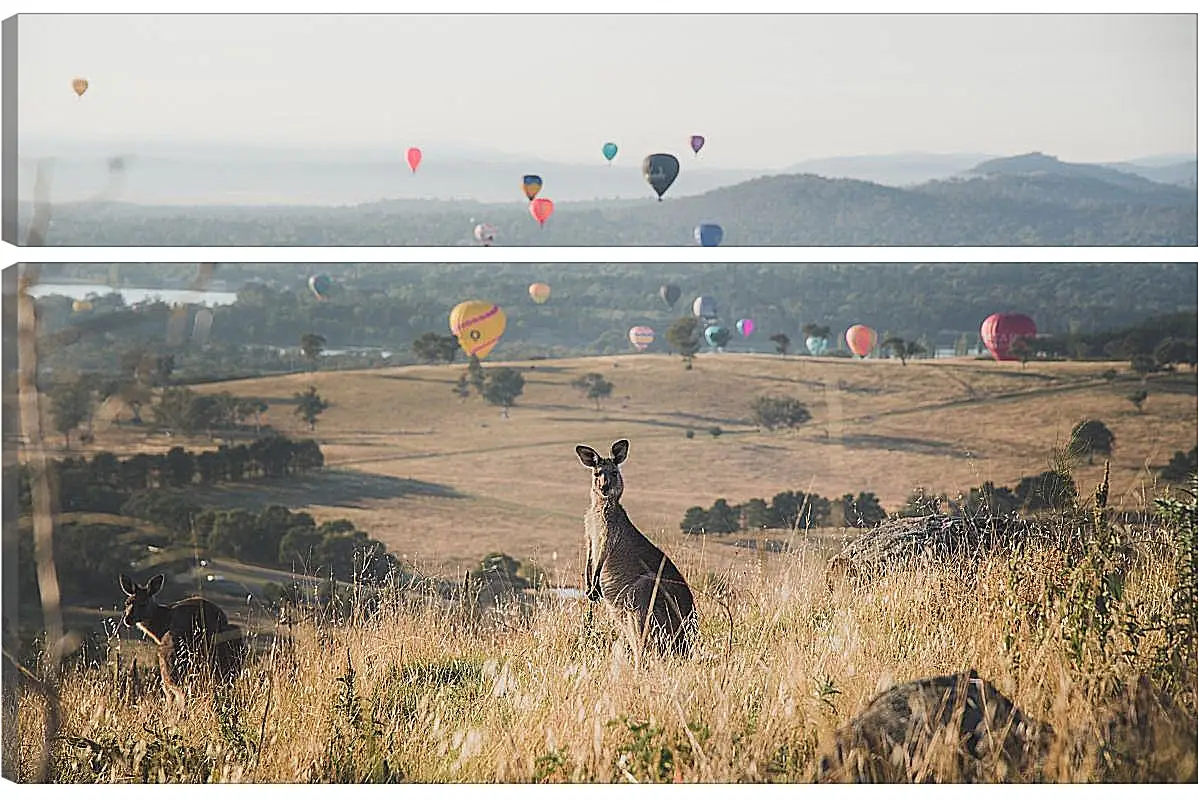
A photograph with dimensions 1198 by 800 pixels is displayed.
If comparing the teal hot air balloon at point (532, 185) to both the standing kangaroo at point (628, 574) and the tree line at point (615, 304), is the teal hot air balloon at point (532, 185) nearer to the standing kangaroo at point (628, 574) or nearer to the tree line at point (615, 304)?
the tree line at point (615, 304)

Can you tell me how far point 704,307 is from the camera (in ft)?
18.8

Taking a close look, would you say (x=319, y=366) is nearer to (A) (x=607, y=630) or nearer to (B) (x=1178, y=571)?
(A) (x=607, y=630)

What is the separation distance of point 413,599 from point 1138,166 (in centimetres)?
332

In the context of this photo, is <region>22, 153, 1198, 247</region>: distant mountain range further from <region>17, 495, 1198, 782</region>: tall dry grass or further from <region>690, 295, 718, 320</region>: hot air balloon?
<region>17, 495, 1198, 782</region>: tall dry grass

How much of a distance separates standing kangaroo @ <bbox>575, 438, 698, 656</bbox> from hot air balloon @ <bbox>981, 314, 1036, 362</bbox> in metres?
2.70

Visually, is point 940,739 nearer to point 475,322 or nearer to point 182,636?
point 182,636

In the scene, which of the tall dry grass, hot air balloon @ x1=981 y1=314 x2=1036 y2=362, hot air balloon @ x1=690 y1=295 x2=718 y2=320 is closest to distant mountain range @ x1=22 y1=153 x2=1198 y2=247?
hot air balloon @ x1=690 y1=295 x2=718 y2=320

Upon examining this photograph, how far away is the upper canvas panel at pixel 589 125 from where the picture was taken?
4.54 meters

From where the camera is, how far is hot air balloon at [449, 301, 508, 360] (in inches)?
226

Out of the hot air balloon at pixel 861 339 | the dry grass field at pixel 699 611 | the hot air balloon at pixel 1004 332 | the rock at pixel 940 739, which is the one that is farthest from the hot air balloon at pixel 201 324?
the hot air balloon at pixel 1004 332

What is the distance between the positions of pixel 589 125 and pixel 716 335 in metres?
1.32

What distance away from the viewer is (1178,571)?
3.62m

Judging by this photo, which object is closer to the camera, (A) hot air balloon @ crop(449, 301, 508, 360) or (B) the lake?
(B) the lake

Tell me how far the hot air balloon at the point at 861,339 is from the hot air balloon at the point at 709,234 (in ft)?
3.73
